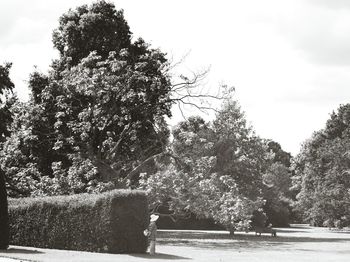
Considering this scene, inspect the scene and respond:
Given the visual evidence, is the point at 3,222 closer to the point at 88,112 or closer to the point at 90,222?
the point at 90,222

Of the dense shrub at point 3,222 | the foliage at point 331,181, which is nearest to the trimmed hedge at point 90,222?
the dense shrub at point 3,222

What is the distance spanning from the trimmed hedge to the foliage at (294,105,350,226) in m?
41.7

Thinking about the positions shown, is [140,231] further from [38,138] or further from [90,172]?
[38,138]

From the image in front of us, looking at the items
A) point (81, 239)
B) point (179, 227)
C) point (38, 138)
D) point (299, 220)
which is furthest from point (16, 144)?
point (299, 220)

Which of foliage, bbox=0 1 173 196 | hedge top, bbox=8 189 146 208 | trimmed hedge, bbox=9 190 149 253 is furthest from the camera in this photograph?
foliage, bbox=0 1 173 196

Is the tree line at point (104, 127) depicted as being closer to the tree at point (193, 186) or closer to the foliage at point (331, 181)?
the tree at point (193, 186)

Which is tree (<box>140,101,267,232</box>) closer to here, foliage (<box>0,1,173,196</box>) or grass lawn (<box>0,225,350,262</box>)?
foliage (<box>0,1,173,196</box>)

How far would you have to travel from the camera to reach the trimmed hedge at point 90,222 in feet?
72.4

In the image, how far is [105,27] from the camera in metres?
36.3

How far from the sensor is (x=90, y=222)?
22.9 metres

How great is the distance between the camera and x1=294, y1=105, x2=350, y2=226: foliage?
60.6 meters

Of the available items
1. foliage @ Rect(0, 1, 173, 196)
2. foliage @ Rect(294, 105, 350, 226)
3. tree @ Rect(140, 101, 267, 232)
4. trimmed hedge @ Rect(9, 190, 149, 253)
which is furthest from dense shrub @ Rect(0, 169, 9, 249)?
foliage @ Rect(294, 105, 350, 226)

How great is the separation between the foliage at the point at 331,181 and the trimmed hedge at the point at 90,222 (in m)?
41.7

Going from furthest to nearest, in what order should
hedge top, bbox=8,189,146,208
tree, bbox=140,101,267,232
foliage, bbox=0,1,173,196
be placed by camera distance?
1. tree, bbox=140,101,267,232
2. foliage, bbox=0,1,173,196
3. hedge top, bbox=8,189,146,208
